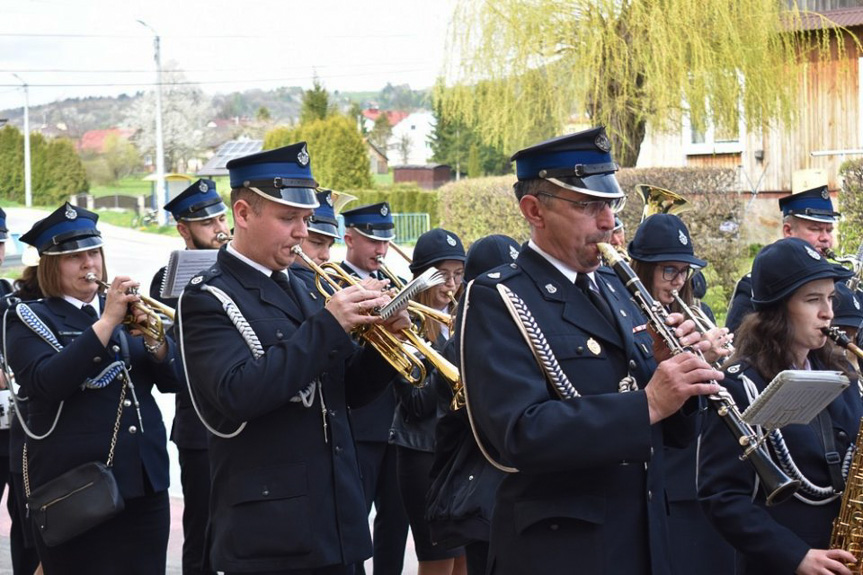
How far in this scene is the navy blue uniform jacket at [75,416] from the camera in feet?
17.3

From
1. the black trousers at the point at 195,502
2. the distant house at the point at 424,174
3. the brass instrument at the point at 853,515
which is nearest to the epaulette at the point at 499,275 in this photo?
the brass instrument at the point at 853,515

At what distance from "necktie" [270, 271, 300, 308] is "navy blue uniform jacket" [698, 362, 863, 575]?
1.53 m

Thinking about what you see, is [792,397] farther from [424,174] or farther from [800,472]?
[424,174]

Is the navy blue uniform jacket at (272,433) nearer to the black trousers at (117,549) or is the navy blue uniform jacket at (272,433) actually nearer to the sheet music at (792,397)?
the black trousers at (117,549)

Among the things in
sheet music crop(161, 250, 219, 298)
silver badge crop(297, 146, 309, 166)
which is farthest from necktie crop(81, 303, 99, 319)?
silver badge crop(297, 146, 309, 166)

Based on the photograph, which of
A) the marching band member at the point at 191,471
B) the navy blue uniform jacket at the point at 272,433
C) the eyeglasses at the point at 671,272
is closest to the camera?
the navy blue uniform jacket at the point at 272,433

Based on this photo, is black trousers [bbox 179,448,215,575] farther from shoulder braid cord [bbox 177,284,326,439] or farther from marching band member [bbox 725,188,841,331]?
marching band member [bbox 725,188,841,331]

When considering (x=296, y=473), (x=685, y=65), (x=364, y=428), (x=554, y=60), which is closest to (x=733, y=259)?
(x=685, y=65)

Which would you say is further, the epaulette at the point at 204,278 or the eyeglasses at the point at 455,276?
the eyeglasses at the point at 455,276

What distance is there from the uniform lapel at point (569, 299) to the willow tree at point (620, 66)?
48.2 ft

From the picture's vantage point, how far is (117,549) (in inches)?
207

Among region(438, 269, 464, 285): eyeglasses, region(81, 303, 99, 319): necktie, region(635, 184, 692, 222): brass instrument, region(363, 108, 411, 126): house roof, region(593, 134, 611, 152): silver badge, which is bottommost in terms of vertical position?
region(81, 303, 99, 319): necktie

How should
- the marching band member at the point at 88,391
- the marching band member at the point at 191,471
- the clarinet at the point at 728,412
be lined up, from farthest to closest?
the marching band member at the point at 191,471
the marching band member at the point at 88,391
the clarinet at the point at 728,412

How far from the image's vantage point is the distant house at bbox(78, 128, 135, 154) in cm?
8176
